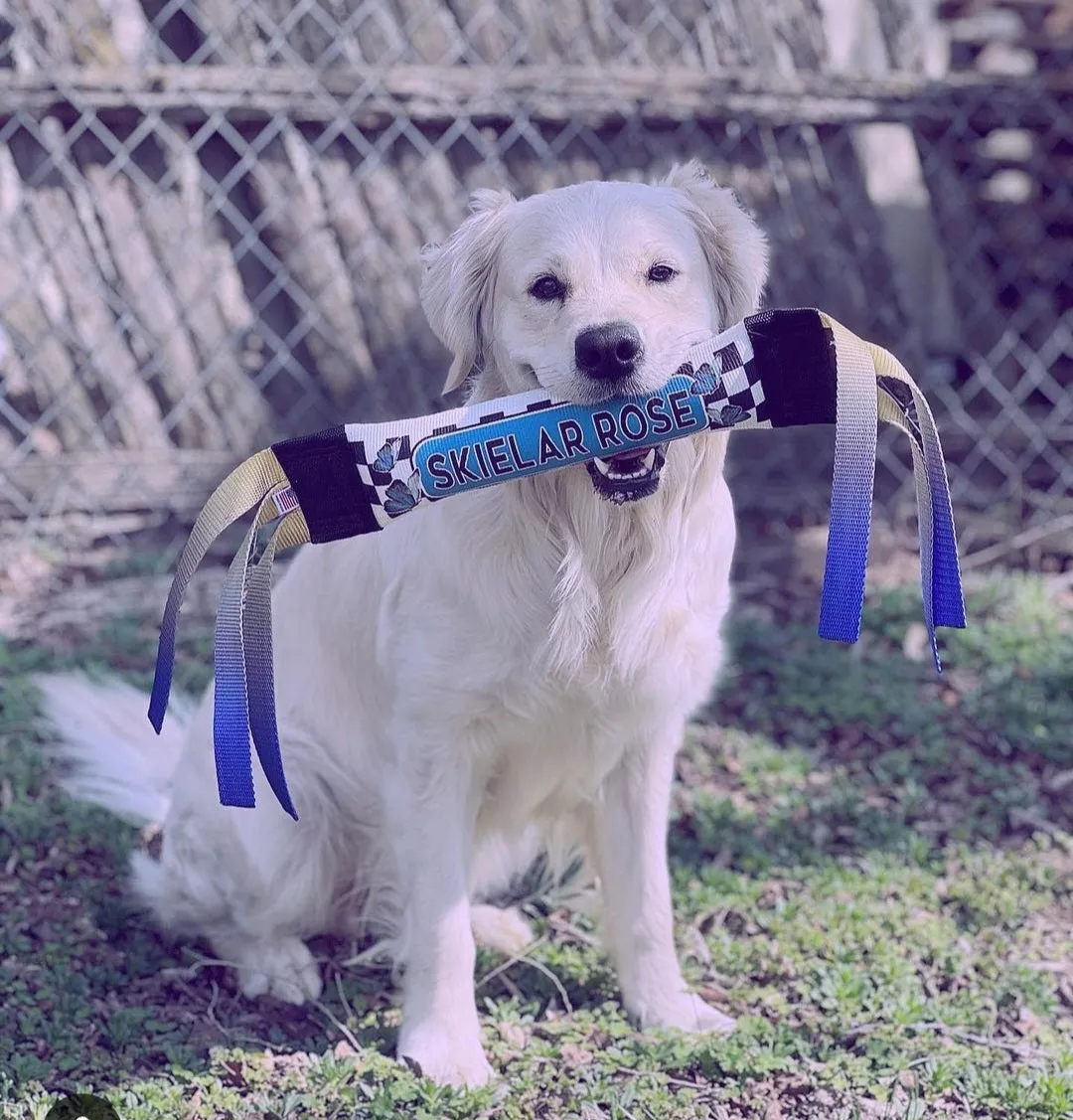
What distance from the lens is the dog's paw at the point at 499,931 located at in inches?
122

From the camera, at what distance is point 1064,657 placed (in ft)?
14.3

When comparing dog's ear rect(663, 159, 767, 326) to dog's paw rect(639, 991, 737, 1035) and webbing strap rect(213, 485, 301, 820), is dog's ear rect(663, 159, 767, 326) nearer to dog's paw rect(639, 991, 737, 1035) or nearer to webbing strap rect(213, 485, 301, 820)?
webbing strap rect(213, 485, 301, 820)

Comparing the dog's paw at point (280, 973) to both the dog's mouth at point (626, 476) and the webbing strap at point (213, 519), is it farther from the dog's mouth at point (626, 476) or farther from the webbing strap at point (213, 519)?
the dog's mouth at point (626, 476)

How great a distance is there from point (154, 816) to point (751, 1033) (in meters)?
1.59

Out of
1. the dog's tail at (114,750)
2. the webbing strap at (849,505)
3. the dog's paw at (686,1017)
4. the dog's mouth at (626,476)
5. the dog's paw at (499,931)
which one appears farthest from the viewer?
the dog's tail at (114,750)

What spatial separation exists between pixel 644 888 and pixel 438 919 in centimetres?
47

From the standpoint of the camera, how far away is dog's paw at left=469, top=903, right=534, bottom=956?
10.1 feet

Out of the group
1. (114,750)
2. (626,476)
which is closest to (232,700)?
(626,476)

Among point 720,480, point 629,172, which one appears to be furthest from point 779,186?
point 720,480

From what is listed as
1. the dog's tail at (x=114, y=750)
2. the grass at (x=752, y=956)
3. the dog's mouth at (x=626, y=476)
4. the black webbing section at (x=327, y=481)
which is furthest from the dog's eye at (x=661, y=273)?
the dog's tail at (x=114, y=750)

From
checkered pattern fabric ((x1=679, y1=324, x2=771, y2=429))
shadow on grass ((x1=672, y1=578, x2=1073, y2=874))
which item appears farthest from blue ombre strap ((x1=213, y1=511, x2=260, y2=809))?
shadow on grass ((x1=672, y1=578, x2=1073, y2=874))

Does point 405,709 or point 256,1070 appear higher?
Result: point 405,709

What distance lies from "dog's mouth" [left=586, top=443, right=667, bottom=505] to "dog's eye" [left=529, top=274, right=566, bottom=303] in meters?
0.31

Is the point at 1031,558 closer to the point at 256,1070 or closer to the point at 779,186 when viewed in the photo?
the point at 779,186
